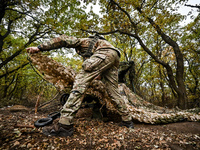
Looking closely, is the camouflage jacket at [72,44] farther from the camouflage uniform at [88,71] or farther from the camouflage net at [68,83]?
the camouflage net at [68,83]

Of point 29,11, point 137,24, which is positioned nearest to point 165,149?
point 29,11

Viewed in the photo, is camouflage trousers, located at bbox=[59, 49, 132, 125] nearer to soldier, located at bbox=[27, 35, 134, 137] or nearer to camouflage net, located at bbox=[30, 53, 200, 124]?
soldier, located at bbox=[27, 35, 134, 137]

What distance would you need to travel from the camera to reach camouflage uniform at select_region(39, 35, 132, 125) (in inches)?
67.6

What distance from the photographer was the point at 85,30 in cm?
742

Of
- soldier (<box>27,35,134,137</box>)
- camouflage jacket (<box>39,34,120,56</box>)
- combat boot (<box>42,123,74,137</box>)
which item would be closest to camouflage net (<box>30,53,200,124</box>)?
soldier (<box>27,35,134,137</box>)

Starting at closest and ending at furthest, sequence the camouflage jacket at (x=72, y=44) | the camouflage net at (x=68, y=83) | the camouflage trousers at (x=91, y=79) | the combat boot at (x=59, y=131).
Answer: the combat boot at (x=59, y=131) < the camouflage trousers at (x=91, y=79) < the camouflage jacket at (x=72, y=44) < the camouflage net at (x=68, y=83)

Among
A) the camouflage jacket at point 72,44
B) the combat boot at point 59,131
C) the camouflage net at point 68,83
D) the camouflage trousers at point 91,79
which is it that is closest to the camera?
the combat boot at point 59,131

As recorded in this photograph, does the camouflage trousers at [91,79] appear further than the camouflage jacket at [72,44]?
No

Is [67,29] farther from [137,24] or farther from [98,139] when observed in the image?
[98,139]

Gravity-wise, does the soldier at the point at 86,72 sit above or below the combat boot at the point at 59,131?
above

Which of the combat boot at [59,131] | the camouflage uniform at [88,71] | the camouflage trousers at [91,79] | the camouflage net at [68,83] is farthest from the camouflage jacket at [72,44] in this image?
the combat boot at [59,131]

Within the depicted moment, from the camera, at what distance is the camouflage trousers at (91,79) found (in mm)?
1686

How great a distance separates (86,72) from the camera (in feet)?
6.63

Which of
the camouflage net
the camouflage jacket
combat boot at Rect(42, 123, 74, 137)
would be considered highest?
the camouflage jacket
